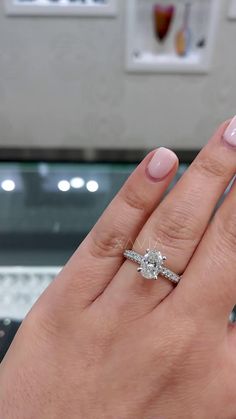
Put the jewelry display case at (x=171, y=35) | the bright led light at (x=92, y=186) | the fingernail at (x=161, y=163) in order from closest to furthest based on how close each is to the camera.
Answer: the fingernail at (x=161, y=163) → the bright led light at (x=92, y=186) → the jewelry display case at (x=171, y=35)

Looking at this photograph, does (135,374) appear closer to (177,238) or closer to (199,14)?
(177,238)

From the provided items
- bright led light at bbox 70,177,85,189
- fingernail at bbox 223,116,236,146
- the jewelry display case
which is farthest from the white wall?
fingernail at bbox 223,116,236,146

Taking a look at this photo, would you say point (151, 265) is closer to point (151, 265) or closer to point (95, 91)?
point (151, 265)

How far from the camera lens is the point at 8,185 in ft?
2.68

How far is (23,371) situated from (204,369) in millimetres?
187

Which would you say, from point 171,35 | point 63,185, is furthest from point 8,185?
point 171,35

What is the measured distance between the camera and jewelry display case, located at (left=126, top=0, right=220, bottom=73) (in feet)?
3.32

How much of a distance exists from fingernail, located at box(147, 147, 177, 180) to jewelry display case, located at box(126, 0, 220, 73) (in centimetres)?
76

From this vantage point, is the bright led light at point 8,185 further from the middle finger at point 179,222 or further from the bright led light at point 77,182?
the middle finger at point 179,222

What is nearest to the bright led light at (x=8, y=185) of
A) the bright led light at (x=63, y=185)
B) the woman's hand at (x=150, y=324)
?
the bright led light at (x=63, y=185)

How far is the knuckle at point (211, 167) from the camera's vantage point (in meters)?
0.41

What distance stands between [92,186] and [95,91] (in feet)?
1.55

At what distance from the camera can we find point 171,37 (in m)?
1.07

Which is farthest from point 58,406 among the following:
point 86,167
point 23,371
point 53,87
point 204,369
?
point 53,87
